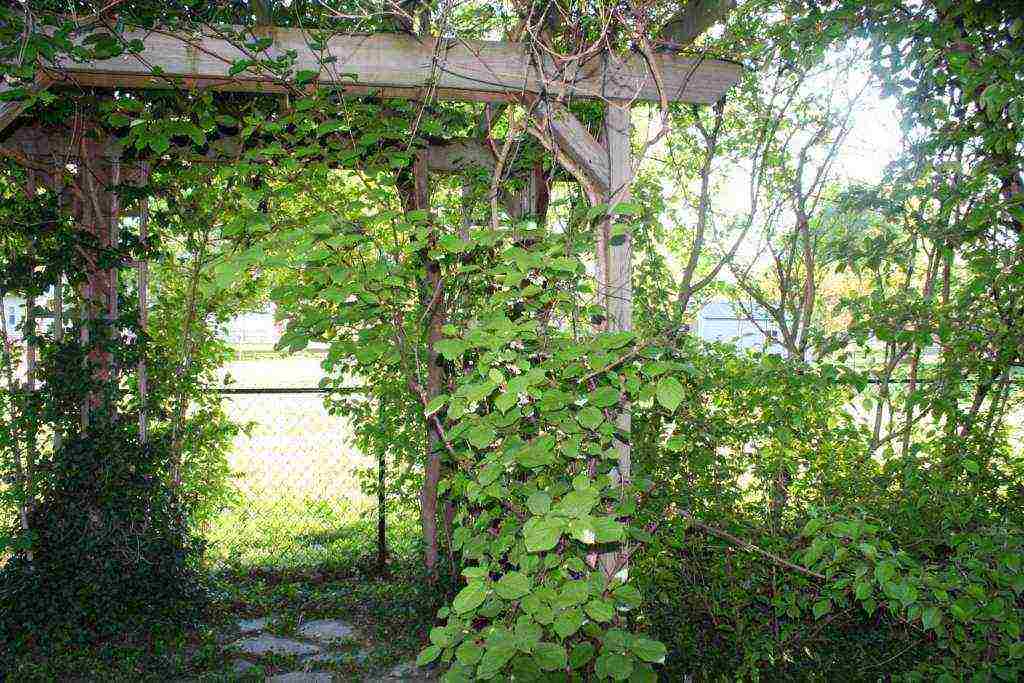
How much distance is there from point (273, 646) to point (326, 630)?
0.29m

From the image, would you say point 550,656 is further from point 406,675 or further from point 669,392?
point 406,675

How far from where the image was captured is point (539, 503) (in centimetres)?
156

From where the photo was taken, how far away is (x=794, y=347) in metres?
3.85

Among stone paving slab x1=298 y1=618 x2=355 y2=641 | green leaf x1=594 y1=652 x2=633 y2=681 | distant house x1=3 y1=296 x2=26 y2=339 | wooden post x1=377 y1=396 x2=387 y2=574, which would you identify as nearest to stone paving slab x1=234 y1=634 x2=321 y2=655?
stone paving slab x1=298 y1=618 x2=355 y2=641

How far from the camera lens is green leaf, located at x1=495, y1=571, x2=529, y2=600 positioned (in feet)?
4.86

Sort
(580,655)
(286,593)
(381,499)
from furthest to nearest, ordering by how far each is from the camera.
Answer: (381,499)
(286,593)
(580,655)

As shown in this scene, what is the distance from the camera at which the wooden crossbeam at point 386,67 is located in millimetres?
2689

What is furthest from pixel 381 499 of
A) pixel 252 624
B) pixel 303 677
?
pixel 303 677

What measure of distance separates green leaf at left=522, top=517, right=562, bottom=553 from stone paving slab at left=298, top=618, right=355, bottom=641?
261cm

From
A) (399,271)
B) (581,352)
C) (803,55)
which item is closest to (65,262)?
(399,271)

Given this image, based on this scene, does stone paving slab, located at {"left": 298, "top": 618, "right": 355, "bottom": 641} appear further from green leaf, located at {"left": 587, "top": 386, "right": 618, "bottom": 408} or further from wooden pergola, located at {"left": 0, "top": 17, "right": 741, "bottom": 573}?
green leaf, located at {"left": 587, "top": 386, "right": 618, "bottom": 408}

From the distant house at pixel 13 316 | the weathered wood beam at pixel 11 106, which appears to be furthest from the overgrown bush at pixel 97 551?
the weathered wood beam at pixel 11 106

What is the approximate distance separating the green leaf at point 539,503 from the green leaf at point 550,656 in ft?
0.81

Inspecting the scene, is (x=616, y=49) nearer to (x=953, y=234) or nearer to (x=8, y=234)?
(x=953, y=234)
